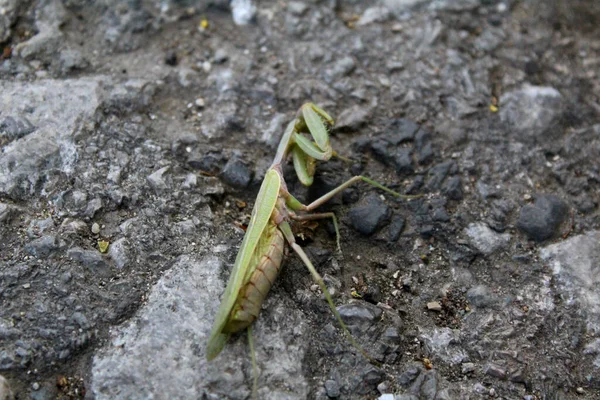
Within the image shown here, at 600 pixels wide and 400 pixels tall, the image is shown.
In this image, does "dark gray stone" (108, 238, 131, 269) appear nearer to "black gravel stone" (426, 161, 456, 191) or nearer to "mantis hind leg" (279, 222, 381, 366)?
"mantis hind leg" (279, 222, 381, 366)

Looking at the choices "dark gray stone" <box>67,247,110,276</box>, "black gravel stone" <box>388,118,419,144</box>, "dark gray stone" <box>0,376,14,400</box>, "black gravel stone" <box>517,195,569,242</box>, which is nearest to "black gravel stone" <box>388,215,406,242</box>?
"black gravel stone" <box>388,118,419,144</box>

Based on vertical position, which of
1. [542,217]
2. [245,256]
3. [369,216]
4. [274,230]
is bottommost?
[542,217]

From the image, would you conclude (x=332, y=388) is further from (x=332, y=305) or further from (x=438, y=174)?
(x=438, y=174)

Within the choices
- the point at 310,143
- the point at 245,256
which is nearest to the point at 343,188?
the point at 310,143

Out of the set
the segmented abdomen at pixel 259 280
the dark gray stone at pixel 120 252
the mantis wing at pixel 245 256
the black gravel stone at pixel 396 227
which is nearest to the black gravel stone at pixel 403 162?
the black gravel stone at pixel 396 227

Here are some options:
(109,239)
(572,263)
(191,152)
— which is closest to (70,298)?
(109,239)
